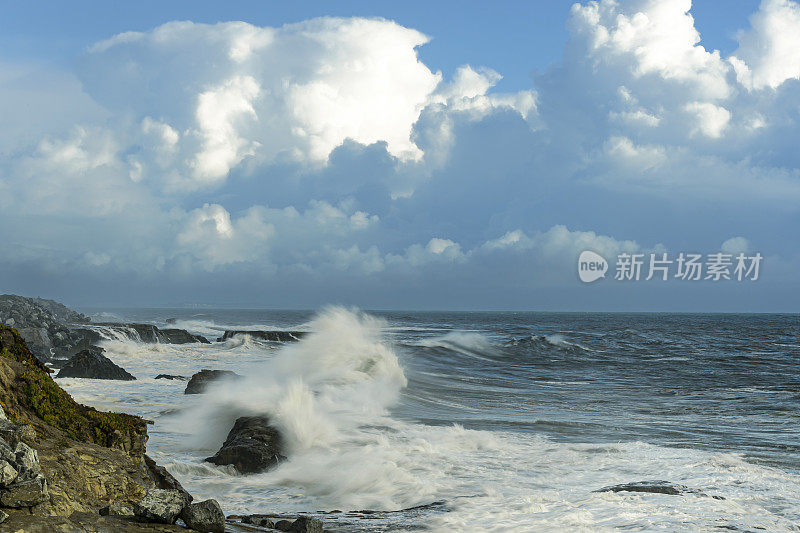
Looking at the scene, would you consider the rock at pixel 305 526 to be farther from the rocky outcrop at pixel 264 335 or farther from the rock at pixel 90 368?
the rocky outcrop at pixel 264 335


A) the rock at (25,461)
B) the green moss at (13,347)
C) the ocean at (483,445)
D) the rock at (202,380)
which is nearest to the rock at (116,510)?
the rock at (25,461)

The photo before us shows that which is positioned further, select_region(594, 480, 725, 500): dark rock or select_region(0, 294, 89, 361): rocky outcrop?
select_region(0, 294, 89, 361): rocky outcrop

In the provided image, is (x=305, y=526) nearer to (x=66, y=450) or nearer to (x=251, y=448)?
(x=66, y=450)

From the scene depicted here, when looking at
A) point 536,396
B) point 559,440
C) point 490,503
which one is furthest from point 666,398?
point 490,503

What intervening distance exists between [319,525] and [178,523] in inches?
54.0

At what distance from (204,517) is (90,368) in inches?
566

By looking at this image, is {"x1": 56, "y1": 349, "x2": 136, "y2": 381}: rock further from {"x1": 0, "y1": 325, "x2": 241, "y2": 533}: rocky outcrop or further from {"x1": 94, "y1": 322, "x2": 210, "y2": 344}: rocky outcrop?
{"x1": 94, "y1": 322, "x2": 210, "y2": 344}: rocky outcrop

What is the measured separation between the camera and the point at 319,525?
5.85 meters

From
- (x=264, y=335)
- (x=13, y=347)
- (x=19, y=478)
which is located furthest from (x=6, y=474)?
(x=264, y=335)

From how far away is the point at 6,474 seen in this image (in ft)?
13.4

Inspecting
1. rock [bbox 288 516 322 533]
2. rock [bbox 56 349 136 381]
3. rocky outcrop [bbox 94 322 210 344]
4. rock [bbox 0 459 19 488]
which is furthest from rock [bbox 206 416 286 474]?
rocky outcrop [bbox 94 322 210 344]

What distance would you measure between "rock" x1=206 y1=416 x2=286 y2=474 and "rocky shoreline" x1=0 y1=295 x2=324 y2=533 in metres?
0.02

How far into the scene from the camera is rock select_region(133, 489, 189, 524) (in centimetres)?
474

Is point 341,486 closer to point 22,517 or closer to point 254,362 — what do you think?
point 22,517
